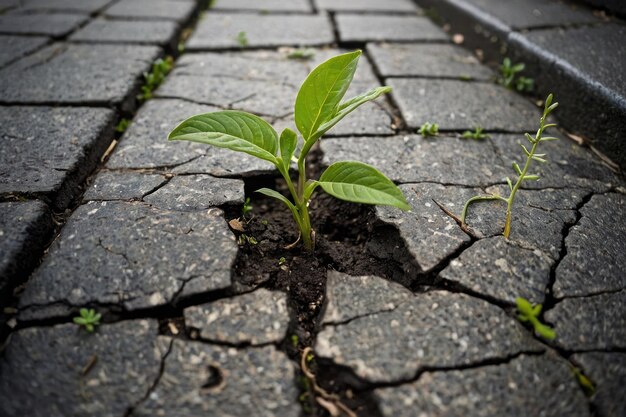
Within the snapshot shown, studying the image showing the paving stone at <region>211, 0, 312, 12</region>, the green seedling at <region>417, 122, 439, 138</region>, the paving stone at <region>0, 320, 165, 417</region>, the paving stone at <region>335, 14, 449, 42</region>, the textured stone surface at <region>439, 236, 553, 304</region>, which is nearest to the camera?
the paving stone at <region>0, 320, 165, 417</region>

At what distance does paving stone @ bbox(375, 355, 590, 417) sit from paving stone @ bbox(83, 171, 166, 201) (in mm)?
973

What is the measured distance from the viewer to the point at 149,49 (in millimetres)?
2303

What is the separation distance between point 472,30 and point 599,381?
7.66 feet

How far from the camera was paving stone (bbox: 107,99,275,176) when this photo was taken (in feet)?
4.81

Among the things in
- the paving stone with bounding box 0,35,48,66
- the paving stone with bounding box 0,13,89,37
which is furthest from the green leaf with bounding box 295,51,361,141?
the paving stone with bounding box 0,13,89,37

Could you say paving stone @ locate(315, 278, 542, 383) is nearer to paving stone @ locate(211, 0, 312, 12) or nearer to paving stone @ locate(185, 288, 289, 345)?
paving stone @ locate(185, 288, 289, 345)

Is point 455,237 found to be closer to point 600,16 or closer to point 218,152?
point 218,152

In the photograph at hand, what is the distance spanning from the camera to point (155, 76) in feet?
6.82

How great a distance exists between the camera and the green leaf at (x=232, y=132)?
983 millimetres

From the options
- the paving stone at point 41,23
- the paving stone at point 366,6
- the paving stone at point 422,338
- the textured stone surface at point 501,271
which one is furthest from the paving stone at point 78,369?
the paving stone at point 366,6

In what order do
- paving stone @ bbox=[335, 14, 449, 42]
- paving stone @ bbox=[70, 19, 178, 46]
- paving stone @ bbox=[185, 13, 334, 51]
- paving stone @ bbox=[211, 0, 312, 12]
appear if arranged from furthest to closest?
paving stone @ bbox=[211, 0, 312, 12] < paving stone @ bbox=[335, 14, 449, 42] < paving stone @ bbox=[185, 13, 334, 51] < paving stone @ bbox=[70, 19, 178, 46]

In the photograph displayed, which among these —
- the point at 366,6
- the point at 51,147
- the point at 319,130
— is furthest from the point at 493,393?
the point at 366,6

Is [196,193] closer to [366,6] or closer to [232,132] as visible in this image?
[232,132]

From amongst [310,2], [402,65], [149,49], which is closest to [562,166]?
[402,65]
